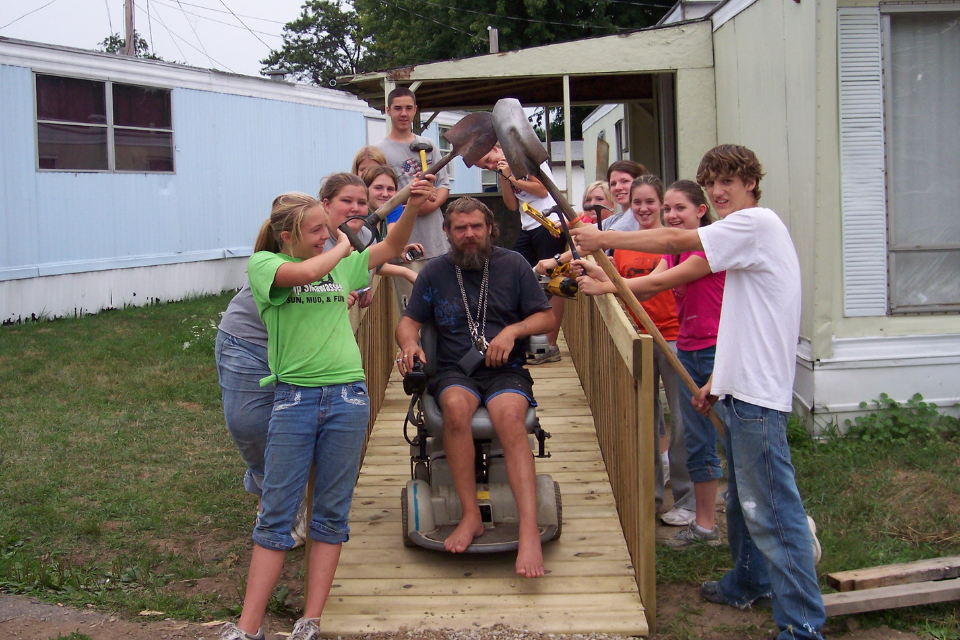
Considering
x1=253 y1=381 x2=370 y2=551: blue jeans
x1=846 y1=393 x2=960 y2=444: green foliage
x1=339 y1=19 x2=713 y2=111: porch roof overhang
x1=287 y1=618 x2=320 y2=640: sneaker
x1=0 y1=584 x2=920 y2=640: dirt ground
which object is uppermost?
x1=339 y1=19 x2=713 y2=111: porch roof overhang

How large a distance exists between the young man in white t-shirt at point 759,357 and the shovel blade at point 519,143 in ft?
1.40

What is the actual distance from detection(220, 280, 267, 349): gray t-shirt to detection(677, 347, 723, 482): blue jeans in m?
1.84

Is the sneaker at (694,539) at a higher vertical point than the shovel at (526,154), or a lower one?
lower

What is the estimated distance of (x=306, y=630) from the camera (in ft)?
10.6

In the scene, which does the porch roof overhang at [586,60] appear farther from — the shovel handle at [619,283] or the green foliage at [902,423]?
the shovel handle at [619,283]

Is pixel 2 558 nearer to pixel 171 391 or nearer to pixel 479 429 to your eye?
pixel 479 429

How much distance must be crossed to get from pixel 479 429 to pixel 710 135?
16.0ft

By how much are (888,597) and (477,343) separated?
1942 mm

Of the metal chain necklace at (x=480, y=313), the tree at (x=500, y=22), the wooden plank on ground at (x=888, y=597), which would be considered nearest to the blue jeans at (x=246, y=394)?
the metal chain necklace at (x=480, y=313)

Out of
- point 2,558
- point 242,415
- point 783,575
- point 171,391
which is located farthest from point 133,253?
point 783,575

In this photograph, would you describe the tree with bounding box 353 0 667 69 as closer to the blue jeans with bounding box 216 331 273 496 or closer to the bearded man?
the bearded man

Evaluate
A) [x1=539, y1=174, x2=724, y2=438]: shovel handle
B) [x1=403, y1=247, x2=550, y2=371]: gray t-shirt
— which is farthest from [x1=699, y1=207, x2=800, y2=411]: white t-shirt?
[x1=403, y1=247, x2=550, y2=371]: gray t-shirt

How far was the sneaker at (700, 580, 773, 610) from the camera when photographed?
11.7ft

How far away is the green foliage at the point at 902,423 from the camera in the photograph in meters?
5.31
